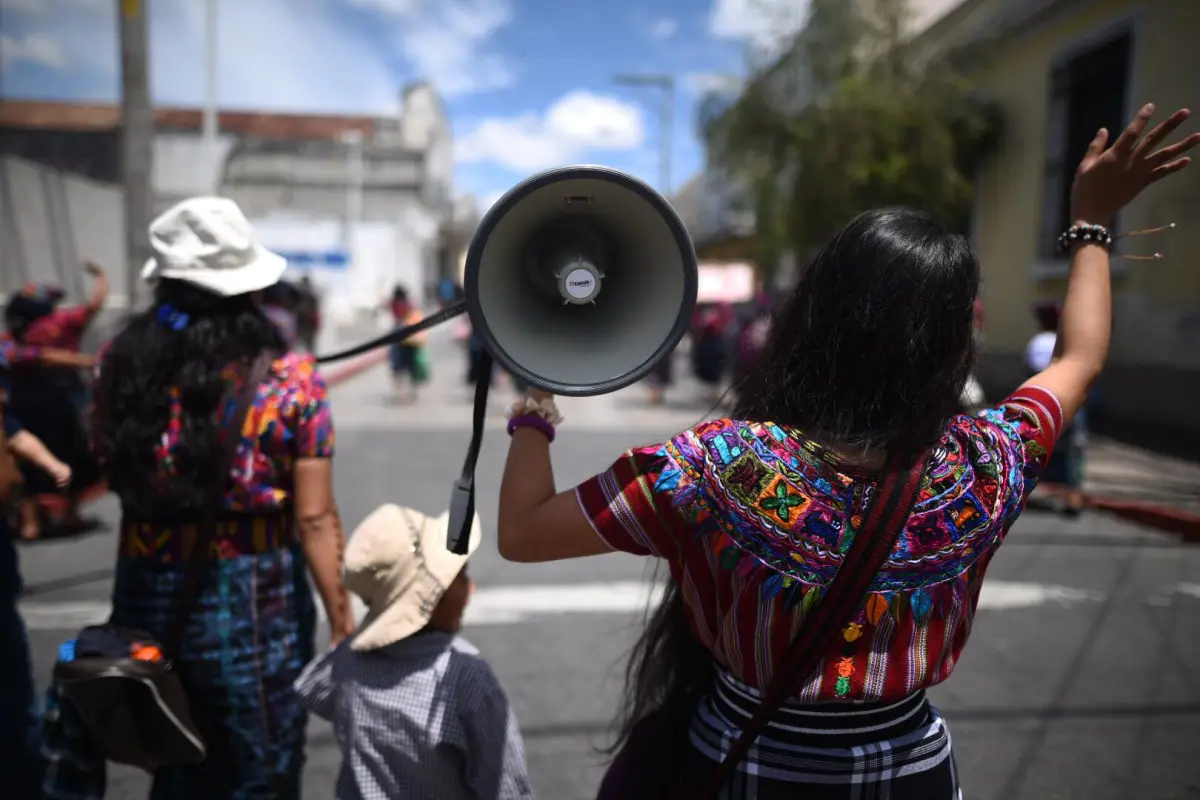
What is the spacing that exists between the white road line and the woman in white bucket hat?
2310mm

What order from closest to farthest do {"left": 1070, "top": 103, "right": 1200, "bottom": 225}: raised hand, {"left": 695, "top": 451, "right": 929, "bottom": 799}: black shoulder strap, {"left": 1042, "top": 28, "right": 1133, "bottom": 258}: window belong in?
1. {"left": 695, "top": 451, "right": 929, "bottom": 799}: black shoulder strap
2. {"left": 1070, "top": 103, "right": 1200, "bottom": 225}: raised hand
3. {"left": 1042, "top": 28, "right": 1133, "bottom": 258}: window

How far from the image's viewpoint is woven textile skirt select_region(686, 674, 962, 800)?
134cm

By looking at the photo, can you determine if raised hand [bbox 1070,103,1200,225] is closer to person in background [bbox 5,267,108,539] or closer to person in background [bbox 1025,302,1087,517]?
person in background [bbox 1025,302,1087,517]

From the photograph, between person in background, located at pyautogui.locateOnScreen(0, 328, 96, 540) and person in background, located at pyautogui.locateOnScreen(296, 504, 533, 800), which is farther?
person in background, located at pyautogui.locateOnScreen(0, 328, 96, 540)

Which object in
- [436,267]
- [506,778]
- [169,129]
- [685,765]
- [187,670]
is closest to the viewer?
[685,765]

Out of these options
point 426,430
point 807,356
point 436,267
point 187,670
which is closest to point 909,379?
point 807,356

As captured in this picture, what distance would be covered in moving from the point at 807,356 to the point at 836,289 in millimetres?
108

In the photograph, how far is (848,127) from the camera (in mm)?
11188

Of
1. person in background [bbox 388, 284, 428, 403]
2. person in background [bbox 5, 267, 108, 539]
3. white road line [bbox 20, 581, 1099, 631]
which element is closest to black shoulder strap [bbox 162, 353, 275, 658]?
white road line [bbox 20, 581, 1099, 631]

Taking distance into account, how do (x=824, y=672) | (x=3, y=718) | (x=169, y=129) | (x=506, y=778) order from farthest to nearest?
(x=169, y=129), (x=3, y=718), (x=506, y=778), (x=824, y=672)

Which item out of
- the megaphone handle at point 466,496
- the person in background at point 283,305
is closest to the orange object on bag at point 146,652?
the megaphone handle at point 466,496

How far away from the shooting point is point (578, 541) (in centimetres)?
131

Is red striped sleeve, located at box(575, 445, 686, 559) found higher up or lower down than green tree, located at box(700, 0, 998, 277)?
lower down

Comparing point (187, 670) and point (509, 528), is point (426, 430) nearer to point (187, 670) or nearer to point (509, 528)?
point (187, 670)
